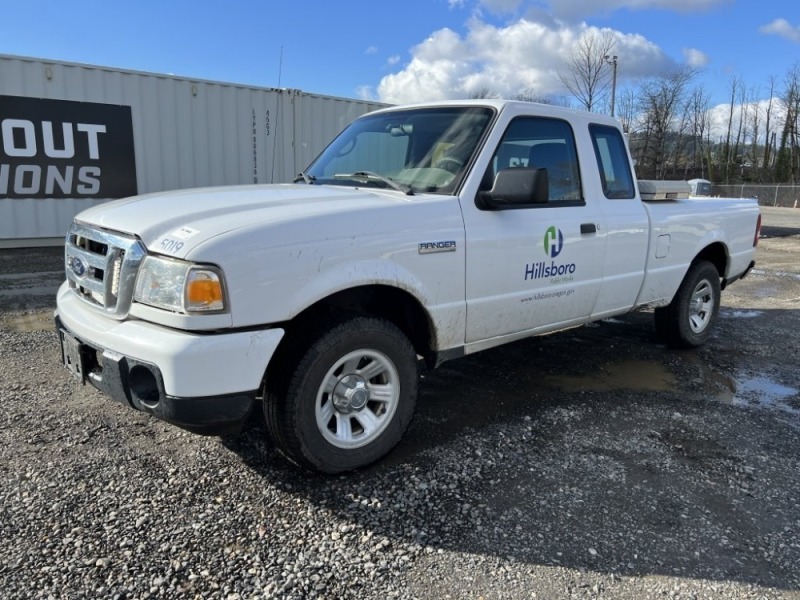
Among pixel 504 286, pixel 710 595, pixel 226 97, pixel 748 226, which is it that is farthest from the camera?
pixel 226 97

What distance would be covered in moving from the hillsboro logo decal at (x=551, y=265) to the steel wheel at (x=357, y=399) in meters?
1.18

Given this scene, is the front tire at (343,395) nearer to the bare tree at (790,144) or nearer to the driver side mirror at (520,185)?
the driver side mirror at (520,185)

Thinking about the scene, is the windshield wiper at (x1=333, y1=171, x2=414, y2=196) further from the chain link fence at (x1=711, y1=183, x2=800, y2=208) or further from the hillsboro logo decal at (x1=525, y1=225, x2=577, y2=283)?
the chain link fence at (x1=711, y1=183, x2=800, y2=208)

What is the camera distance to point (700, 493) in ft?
9.98

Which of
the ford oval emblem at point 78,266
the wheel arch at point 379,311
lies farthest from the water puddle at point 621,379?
the ford oval emblem at point 78,266

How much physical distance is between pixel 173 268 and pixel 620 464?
2.54m

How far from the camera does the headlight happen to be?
2484 millimetres

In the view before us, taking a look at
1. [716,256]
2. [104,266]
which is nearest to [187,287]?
[104,266]

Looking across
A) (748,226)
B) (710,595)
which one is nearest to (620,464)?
(710,595)

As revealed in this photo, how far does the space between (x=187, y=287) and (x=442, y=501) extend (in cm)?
154

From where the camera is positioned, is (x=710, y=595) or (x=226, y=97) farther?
(x=226, y=97)

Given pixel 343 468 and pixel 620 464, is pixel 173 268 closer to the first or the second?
pixel 343 468

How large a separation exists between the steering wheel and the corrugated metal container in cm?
839

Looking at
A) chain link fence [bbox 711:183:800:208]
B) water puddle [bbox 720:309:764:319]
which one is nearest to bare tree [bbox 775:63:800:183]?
chain link fence [bbox 711:183:800:208]
